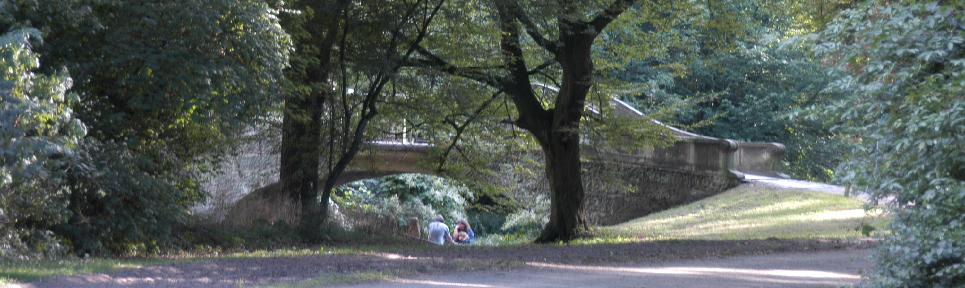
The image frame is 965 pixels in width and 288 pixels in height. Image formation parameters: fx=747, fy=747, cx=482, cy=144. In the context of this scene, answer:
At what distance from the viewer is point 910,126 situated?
469 cm

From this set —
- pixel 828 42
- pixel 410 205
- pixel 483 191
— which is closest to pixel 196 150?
pixel 483 191

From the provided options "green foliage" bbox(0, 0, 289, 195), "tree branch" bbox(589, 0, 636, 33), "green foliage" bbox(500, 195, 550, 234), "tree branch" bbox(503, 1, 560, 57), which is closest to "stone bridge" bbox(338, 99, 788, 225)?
"green foliage" bbox(500, 195, 550, 234)

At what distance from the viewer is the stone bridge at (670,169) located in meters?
20.2

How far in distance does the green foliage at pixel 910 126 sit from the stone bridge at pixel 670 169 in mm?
12876

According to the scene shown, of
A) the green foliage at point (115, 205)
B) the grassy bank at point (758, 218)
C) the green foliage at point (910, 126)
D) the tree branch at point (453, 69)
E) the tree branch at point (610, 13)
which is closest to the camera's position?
the green foliage at point (910, 126)

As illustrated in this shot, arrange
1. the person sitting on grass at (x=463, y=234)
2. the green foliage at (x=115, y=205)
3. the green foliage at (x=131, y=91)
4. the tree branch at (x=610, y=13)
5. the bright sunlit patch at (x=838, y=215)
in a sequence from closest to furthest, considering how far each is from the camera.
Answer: the green foliage at (x=131, y=91) < the green foliage at (x=115, y=205) < the tree branch at (x=610, y=13) < the bright sunlit patch at (x=838, y=215) < the person sitting on grass at (x=463, y=234)

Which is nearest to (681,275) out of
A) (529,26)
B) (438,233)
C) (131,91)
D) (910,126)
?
(910,126)

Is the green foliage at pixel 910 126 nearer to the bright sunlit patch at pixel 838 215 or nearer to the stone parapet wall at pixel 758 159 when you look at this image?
the bright sunlit patch at pixel 838 215

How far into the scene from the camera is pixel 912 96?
15.8ft

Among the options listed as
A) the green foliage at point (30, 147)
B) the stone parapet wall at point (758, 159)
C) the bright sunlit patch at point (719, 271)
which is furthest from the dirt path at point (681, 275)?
the stone parapet wall at point (758, 159)

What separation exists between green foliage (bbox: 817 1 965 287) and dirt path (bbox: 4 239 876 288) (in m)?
1.49

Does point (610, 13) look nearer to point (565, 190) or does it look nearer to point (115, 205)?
point (565, 190)

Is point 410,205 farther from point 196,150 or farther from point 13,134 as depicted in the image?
point 13,134

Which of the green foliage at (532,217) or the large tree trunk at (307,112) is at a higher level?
the large tree trunk at (307,112)
